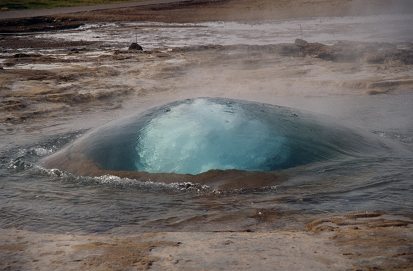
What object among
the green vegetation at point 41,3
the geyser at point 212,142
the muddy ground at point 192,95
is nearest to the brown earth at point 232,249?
the muddy ground at point 192,95

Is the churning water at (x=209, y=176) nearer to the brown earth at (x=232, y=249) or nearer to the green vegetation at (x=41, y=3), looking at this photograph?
the brown earth at (x=232, y=249)

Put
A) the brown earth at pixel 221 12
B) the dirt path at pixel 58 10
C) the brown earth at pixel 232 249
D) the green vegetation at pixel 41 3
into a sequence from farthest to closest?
the green vegetation at pixel 41 3, the dirt path at pixel 58 10, the brown earth at pixel 221 12, the brown earth at pixel 232 249

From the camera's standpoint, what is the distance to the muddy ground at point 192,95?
298 centimetres

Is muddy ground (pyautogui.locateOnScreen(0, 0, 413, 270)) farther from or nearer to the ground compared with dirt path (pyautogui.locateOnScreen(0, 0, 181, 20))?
nearer to the ground

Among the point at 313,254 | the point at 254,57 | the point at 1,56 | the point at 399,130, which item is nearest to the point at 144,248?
the point at 313,254

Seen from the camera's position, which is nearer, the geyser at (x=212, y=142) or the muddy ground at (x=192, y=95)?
the muddy ground at (x=192, y=95)

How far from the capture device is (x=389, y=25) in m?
19.5

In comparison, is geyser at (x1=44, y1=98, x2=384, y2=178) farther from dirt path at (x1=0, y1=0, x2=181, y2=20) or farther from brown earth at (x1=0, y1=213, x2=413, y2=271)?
dirt path at (x1=0, y1=0, x2=181, y2=20)

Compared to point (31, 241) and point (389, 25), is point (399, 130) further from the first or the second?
point (389, 25)

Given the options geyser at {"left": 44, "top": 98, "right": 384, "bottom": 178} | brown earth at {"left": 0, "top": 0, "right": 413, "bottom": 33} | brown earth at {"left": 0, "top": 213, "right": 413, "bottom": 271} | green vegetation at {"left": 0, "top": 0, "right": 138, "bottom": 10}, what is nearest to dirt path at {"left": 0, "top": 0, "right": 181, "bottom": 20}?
brown earth at {"left": 0, "top": 0, "right": 413, "bottom": 33}

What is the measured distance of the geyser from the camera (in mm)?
4559

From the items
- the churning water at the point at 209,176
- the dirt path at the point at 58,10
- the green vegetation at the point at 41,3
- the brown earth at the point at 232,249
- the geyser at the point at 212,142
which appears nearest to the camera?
the brown earth at the point at 232,249

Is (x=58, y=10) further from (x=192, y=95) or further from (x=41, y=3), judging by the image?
(x=192, y=95)

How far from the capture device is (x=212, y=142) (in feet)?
14.9
